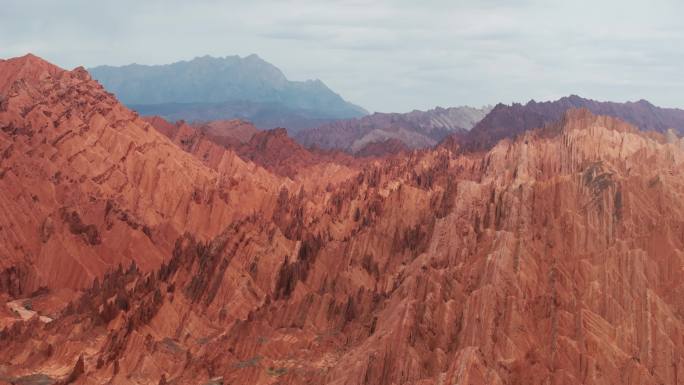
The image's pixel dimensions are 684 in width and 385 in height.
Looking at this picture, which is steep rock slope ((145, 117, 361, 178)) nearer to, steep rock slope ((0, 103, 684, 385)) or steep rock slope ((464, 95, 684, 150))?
steep rock slope ((464, 95, 684, 150))

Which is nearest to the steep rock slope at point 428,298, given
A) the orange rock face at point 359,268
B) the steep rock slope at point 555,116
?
the orange rock face at point 359,268

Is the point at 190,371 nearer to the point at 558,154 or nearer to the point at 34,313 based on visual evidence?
the point at 34,313

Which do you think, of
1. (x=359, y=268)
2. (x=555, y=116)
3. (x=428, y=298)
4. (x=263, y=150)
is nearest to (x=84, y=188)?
(x=359, y=268)

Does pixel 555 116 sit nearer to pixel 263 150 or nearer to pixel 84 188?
pixel 263 150

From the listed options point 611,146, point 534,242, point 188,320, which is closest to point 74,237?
point 188,320

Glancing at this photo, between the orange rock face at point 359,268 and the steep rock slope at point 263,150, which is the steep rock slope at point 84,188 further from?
the steep rock slope at point 263,150

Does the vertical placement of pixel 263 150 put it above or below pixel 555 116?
below
